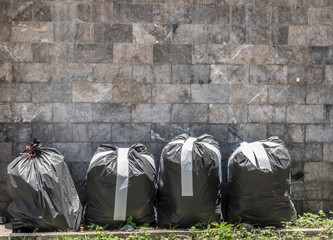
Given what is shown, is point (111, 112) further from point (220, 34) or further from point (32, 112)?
point (220, 34)

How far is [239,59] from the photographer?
4.64 m

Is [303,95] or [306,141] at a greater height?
[303,95]

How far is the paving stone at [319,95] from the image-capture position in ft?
15.4

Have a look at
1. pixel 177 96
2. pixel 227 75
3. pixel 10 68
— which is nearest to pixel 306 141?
pixel 227 75

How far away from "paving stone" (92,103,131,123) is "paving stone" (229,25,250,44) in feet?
4.66

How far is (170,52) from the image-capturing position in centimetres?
459

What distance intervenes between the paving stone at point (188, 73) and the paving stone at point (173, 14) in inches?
20.5

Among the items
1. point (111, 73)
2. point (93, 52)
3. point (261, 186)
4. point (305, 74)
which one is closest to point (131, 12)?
point (93, 52)

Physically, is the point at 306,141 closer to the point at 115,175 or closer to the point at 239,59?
the point at 239,59

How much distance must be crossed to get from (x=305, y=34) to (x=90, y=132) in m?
2.72

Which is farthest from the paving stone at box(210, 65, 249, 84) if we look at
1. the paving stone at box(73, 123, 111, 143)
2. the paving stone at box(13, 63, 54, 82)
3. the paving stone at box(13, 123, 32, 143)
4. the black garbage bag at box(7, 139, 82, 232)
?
the paving stone at box(13, 123, 32, 143)

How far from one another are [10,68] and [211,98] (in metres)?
2.29

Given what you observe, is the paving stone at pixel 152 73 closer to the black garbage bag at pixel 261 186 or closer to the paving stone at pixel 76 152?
the paving stone at pixel 76 152

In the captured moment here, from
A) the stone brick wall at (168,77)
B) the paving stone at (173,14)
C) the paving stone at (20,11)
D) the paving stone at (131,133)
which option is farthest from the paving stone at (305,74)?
the paving stone at (20,11)
